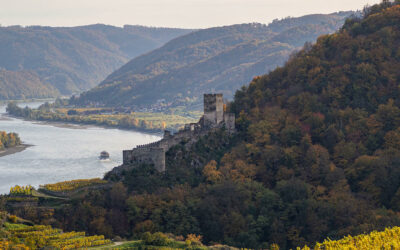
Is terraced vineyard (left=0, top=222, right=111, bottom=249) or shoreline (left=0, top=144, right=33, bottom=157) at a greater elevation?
terraced vineyard (left=0, top=222, right=111, bottom=249)

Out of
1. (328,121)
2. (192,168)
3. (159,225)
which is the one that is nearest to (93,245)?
(159,225)

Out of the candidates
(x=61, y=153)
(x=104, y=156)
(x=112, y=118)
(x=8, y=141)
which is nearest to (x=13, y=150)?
(x=8, y=141)

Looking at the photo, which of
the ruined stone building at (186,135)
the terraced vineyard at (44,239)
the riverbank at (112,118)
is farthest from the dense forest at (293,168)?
the riverbank at (112,118)

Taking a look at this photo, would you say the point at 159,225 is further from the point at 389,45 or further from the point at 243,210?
the point at 389,45

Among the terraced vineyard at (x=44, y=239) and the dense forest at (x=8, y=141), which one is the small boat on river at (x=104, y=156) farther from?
the terraced vineyard at (x=44, y=239)

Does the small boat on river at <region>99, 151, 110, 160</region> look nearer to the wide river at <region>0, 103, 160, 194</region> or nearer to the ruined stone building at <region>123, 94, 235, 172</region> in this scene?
the wide river at <region>0, 103, 160, 194</region>

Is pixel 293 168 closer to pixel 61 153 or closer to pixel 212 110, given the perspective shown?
pixel 212 110

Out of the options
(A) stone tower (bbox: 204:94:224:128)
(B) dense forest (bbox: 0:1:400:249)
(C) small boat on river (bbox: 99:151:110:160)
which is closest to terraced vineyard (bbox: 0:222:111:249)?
(B) dense forest (bbox: 0:1:400:249)
